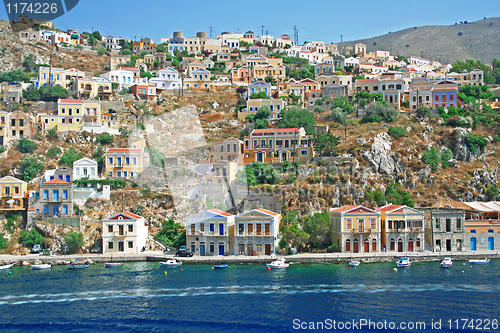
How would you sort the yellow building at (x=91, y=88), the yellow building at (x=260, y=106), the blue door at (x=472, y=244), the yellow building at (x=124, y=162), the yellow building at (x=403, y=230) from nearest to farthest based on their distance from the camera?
1. the yellow building at (x=403, y=230)
2. the blue door at (x=472, y=244)
3. the yellow building at (x=124, y=162)
4. the yellow building at (x=260, y=106)
5. the yellow building at (x=91, y=88)

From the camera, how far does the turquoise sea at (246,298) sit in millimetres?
23453

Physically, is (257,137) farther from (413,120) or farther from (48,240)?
(48,240)

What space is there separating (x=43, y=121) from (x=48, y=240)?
73.0ft

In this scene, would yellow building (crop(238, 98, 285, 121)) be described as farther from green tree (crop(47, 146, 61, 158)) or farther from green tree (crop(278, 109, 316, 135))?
green tree (crop(47, 146, 61, 158))

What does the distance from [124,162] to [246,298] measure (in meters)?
27.0

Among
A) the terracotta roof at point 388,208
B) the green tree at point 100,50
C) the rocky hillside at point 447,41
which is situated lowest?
the terracotta roof at point 388,208

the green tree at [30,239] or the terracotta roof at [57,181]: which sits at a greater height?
the terracotta roof at [57,181]

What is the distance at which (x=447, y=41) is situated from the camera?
6442 inches

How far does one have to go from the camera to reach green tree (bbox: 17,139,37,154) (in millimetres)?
53750

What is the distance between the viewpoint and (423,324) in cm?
2305

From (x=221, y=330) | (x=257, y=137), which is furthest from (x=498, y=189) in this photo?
(x=221, y=330)

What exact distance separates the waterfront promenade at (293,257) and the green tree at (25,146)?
17.5m

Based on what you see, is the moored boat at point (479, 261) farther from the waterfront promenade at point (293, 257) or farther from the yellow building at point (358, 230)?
the yellow building at point (358, 230)

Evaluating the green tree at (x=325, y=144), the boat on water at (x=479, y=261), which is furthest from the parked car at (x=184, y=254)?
the boat on water at (x=479, y=261)
